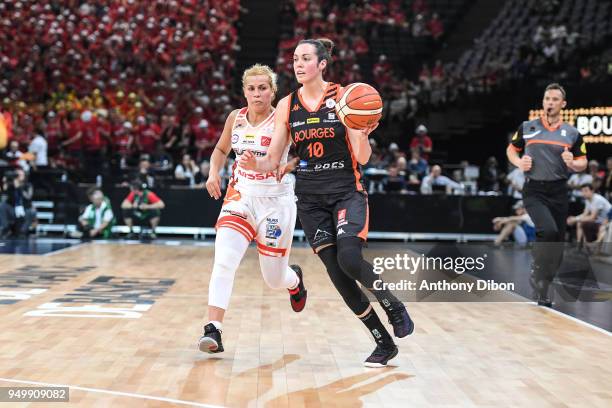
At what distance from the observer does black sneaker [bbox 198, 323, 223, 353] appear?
18.6 ft

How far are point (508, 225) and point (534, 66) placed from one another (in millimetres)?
6106

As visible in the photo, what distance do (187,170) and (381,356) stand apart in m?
13.7

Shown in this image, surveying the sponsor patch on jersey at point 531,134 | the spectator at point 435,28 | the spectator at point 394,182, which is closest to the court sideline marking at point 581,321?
the sponsor patch on jersey at point 531,134

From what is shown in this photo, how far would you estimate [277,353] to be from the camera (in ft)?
20.0

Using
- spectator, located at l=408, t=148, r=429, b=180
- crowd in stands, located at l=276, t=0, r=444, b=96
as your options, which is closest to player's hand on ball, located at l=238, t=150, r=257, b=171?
spectator, located at l=408, t=148, r=429, b=180

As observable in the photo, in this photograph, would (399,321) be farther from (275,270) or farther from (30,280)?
(30,280)

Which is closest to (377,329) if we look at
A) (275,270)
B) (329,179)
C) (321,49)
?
(275,270)

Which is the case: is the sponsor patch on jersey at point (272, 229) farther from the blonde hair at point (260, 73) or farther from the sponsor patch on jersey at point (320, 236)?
the blonde hair at point (260, 73)

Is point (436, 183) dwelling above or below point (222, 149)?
below

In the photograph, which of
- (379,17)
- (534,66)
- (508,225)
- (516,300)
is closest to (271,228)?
(516,300)

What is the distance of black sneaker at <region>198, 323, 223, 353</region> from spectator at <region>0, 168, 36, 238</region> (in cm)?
1258

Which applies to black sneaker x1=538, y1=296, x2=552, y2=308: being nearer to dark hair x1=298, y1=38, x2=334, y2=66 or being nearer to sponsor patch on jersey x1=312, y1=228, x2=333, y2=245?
sponsor patch on jersey x1=312, y1=228, x2=333, y2=245

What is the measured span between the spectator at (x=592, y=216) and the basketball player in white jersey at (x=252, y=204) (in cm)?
1029

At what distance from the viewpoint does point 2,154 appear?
18.4 meters
